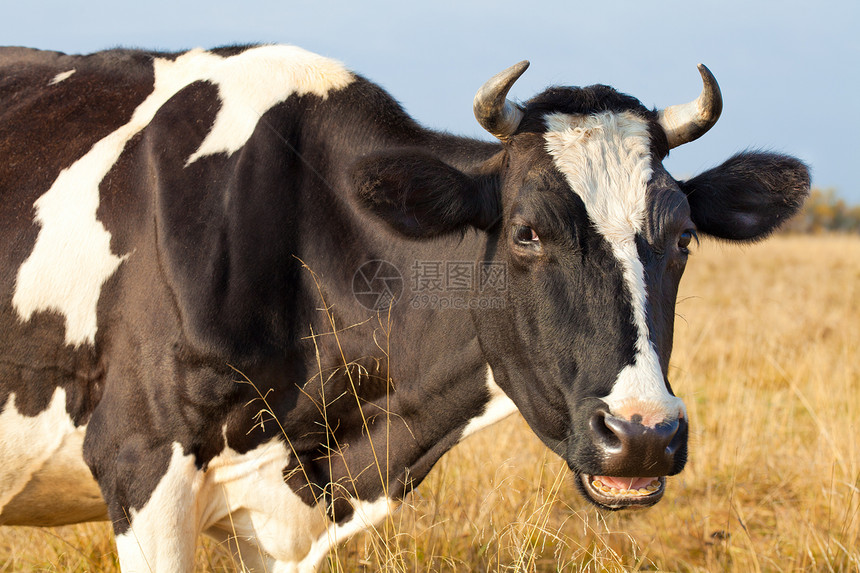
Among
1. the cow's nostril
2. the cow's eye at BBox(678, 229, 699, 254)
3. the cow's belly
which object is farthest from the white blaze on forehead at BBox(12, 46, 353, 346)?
the cow's nostril

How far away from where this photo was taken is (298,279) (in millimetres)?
3502

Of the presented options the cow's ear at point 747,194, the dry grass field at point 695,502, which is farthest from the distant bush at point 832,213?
the cow's ear at point 747,194

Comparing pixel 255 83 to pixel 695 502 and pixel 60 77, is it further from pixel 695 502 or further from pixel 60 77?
pixel 695 502

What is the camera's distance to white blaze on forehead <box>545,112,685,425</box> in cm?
267

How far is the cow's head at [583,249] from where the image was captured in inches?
108

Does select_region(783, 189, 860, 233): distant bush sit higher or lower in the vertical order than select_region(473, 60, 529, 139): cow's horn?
lower

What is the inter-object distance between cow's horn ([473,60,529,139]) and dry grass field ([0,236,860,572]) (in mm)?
1279

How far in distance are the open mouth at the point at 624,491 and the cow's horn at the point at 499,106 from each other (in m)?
1.44

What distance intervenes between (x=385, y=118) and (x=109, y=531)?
2646 mm

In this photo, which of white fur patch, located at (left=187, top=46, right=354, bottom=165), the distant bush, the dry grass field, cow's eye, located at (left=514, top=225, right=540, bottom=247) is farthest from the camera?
the distant bush

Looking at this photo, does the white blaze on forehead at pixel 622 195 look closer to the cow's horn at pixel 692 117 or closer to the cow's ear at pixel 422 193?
the cow's horn at pixel 692 117

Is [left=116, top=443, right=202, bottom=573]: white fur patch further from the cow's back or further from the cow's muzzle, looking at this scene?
the cow's muzzle

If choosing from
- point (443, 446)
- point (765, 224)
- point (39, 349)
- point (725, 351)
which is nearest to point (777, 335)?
point (725, 351)

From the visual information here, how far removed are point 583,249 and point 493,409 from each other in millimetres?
942
